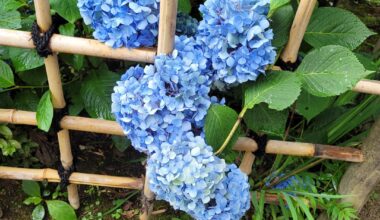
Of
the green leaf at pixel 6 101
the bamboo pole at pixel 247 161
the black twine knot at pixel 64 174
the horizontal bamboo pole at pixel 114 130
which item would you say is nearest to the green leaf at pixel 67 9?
the horizontal bamboo pole at pixel 114 130

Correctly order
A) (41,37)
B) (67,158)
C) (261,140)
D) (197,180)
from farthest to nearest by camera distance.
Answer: (67,158) → (261,140) → (41,37) → (197,180)

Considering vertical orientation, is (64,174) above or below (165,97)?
below

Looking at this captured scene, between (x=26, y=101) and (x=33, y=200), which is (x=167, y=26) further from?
(x=33, y=200)

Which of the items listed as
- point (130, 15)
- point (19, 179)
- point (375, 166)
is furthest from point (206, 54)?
point (19, 179)

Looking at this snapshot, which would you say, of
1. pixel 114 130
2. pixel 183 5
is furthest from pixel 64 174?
pixel 183 5

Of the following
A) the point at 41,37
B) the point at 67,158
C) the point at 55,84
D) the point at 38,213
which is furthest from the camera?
the point at 38,213

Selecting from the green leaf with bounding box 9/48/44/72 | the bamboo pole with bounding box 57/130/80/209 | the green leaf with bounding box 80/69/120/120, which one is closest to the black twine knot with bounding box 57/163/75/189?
the bamboo pole with bounding box 57/130/80/209

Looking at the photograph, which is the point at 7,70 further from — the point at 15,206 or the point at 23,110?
the point at 15,206
